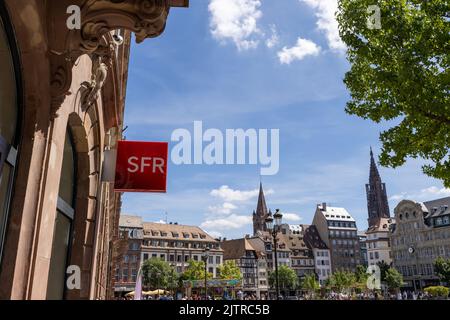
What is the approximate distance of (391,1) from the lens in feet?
36.7

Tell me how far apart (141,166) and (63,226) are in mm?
1749

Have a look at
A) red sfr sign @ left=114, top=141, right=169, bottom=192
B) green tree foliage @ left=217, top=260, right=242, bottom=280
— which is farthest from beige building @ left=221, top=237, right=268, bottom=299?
red sfr sign @ left=114, top=141, right=169, bottom=192

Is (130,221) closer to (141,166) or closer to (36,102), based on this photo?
(141,166)

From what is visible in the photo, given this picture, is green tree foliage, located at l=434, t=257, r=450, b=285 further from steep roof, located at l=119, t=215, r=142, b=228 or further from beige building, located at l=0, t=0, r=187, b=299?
beige building, located at l=0, t=0, r=187, b=299

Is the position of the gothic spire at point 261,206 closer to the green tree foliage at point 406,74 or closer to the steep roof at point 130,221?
the steep roof at point 130,221

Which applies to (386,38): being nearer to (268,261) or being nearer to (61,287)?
(61,287)

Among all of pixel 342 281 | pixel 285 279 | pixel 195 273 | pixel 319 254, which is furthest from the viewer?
pixel 319 254

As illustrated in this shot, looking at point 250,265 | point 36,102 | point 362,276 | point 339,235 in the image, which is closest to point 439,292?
point 362,276

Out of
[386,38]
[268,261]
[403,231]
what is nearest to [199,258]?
[268,261]

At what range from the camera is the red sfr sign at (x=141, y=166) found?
24.9 feet

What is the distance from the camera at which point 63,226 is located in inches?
281

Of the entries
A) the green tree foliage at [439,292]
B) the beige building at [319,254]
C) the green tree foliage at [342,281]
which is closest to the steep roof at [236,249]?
the green tree foliage at [342,281]

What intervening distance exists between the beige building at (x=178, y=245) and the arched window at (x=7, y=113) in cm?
8769

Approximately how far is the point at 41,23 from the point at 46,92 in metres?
0.79
